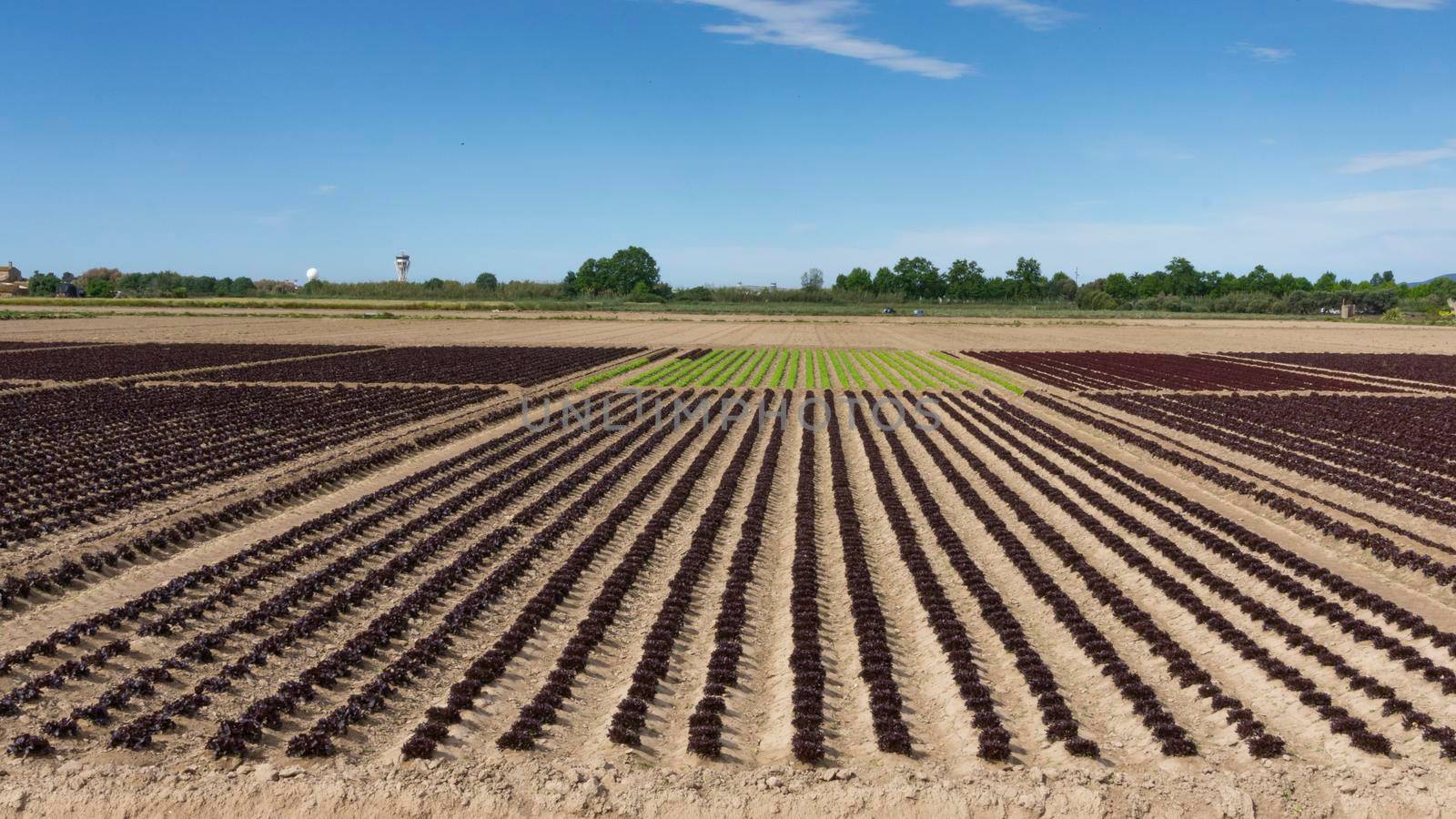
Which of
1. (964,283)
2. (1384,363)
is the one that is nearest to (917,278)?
(964,283)

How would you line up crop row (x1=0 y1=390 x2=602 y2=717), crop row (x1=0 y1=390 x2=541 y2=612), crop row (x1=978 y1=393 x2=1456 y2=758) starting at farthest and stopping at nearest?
crop row (x1=0 y1=390 x2=541 y2=612), crop row (x1=0 y1=390 x2=602 y2=717), crop row (x1=978 y1=393 x2=1456 y2=758)

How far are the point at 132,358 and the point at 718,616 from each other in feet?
150

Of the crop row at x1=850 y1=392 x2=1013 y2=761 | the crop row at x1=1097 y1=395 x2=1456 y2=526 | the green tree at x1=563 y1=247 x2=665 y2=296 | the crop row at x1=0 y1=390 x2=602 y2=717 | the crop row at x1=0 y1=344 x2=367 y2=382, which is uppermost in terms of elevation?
the green tree at x1=563 y1=247 x2=665 y2=296

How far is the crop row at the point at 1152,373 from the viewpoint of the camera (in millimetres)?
41188

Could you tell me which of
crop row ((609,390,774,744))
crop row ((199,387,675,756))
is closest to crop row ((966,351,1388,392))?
crop row ((609,390,774,744))

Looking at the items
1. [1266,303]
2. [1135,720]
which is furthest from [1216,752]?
[1266,303]

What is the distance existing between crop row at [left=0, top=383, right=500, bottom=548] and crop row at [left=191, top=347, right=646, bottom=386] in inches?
176

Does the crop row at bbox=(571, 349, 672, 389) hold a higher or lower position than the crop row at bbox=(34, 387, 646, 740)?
higher

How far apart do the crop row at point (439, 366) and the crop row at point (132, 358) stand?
9.73 ft

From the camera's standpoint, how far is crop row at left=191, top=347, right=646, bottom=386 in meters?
39.9

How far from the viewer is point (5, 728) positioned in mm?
9047

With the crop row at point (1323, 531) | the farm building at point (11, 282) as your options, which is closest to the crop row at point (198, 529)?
the crop row at point (1323, 531)

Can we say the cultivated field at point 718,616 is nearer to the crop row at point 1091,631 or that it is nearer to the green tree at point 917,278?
the crop row at point 1091,631

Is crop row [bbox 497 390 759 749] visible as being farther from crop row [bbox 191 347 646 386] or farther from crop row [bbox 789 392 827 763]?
crop row [bbox 191 347 646 386]
